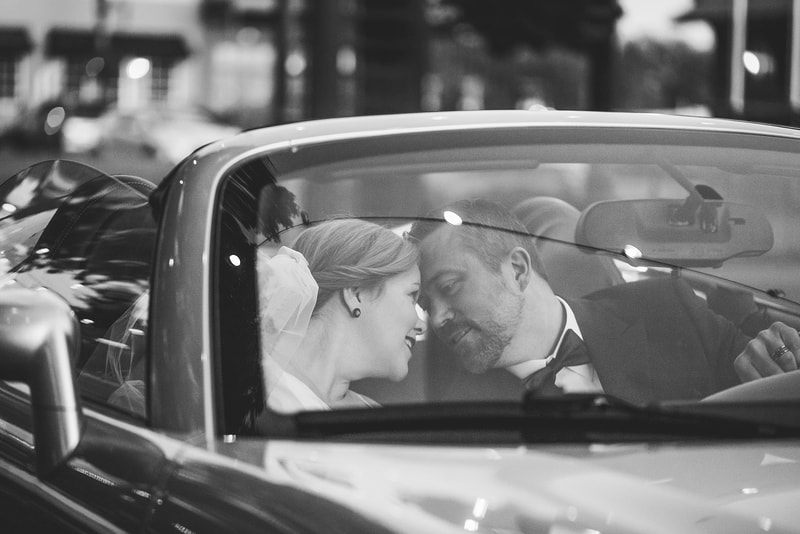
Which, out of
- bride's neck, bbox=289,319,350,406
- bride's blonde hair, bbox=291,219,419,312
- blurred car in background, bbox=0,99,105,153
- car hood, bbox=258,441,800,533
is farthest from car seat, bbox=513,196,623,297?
blurred car in background, bbox=0,99,105,153

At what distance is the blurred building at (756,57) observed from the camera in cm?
1541

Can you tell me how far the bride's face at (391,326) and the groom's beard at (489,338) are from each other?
3.3 inches

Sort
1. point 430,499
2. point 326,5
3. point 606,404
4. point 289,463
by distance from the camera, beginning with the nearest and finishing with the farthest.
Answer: point 430,499, point 289,463, point 606,404, point 326,5

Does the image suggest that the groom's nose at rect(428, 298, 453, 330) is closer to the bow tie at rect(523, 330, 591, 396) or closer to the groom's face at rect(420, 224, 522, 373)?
the groom's face at rect(420, 224, 522, 373)

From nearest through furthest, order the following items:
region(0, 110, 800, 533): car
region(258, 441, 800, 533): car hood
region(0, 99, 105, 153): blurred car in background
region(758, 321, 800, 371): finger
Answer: region(258, 441, 800, 533): car hood < region(0, 110, 800, 533): car < region(758, 321, 800, 371): finger < region(0, 99, 105, 153): blurred car in background

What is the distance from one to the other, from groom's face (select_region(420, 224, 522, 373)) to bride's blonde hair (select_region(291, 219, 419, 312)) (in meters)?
0.04

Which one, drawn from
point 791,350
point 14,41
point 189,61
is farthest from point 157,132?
point 189,61

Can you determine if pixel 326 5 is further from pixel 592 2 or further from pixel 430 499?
pixel 430 499

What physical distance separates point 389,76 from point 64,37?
1592 inches

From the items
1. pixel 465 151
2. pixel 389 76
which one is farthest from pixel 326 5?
pixel 465 151

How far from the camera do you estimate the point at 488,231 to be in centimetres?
242

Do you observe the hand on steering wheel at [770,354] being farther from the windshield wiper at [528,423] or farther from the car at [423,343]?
the windshield wiper at [528,423]

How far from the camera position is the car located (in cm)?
174

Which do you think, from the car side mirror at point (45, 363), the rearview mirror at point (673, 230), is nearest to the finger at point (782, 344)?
the rearview mirror at point (673, 230)
